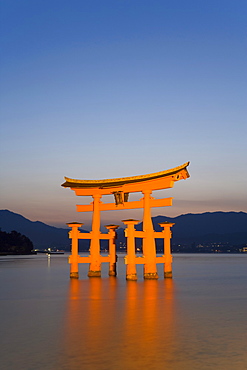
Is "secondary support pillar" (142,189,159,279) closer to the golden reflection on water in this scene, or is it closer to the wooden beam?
the wooden beam

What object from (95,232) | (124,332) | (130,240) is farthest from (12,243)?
(124,332)

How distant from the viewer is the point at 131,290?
24.5 m

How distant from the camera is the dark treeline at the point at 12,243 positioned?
126 metres

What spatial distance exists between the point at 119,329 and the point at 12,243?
120712 millimetres

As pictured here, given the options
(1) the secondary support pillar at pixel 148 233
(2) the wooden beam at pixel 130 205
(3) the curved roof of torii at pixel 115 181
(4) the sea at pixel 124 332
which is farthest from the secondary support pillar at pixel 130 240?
(4) the sea at pixel 124 332

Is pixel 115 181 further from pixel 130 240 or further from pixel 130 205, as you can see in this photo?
pixel 130 240

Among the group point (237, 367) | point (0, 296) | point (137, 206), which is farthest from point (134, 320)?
point (137, 206)

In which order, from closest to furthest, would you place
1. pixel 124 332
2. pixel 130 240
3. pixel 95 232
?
pixel 124 332 → pixel 130 240 → pixel 95 232

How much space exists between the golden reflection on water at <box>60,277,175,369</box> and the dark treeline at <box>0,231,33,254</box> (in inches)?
4181

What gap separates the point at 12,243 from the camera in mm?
129875

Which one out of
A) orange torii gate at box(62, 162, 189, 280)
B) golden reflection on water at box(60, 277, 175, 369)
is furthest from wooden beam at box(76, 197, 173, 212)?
golden reflection on water at box(60, 277, 175, 369)

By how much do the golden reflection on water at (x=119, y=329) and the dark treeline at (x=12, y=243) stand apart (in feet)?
348

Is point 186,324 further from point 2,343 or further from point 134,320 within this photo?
point 2,343

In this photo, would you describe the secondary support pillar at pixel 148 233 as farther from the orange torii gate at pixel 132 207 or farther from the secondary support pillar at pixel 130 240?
the secondary support pillar at pixel 130 240
